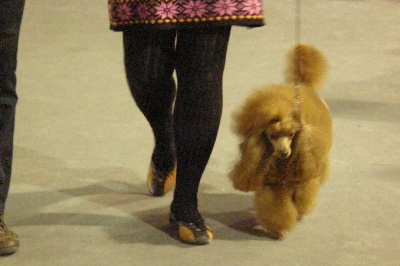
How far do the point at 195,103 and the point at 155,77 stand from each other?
16cm

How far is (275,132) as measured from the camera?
152 centimetres

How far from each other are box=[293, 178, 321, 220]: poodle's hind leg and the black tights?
24 cm

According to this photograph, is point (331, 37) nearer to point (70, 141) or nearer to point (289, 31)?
point (289, 31)

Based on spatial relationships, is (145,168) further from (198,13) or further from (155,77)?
(198,13)

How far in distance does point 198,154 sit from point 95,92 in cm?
132

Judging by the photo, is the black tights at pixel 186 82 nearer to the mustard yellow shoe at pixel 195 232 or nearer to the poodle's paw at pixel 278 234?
the mustard yellow shoe at pixel 195 232

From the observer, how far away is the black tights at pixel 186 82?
5.02ft

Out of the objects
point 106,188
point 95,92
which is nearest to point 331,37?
point 95,92

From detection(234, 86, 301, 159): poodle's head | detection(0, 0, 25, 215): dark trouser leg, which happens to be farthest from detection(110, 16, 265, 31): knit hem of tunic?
detection(0, 0, 25, 215): dark trouser leg

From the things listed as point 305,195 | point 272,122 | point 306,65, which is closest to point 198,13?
point 272,122

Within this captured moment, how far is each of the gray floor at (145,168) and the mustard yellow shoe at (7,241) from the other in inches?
0.8

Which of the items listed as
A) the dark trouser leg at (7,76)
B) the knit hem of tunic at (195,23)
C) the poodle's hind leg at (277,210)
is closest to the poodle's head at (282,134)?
the poodle's hind leg at (277,210)

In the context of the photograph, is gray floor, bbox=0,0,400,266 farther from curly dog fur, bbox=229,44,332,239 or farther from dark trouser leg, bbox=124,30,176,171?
dark trouser leg, bbox=124,30,176,171

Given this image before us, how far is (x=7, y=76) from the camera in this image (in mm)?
1503
